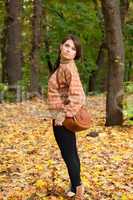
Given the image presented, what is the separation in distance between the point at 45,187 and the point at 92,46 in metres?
23.1

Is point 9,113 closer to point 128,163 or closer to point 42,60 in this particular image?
point 128,163

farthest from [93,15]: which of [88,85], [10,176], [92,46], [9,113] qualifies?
[10,176]

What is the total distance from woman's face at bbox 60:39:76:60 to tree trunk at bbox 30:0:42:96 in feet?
41.2

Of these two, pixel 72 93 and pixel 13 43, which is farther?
pixel 13 43

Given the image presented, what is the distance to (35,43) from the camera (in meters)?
18.5

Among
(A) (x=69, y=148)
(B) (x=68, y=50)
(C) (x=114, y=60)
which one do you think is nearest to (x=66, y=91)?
(B) (x=68, y=50)

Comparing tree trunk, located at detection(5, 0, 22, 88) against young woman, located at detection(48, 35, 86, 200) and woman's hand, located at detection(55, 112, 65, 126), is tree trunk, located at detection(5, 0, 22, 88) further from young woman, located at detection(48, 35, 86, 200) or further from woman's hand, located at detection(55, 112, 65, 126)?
woman's hand, located at detection(55, 112, 65, 126)

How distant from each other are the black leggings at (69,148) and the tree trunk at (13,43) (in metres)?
12.1

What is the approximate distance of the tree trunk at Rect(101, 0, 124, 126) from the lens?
402 inches

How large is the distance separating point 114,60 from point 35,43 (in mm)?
8484

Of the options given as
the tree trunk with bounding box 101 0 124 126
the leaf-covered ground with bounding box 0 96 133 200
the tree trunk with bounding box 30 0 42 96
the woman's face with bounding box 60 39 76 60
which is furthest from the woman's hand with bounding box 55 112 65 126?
the tree trunk with bounding box 30 0 42 96

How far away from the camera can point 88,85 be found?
3091cm

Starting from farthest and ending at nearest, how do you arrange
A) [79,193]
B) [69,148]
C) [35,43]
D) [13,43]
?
1. [35,43]
2. [13,43]
3. [79,193]
4. [69,148]

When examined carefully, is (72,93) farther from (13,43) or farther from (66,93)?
(13,43)
